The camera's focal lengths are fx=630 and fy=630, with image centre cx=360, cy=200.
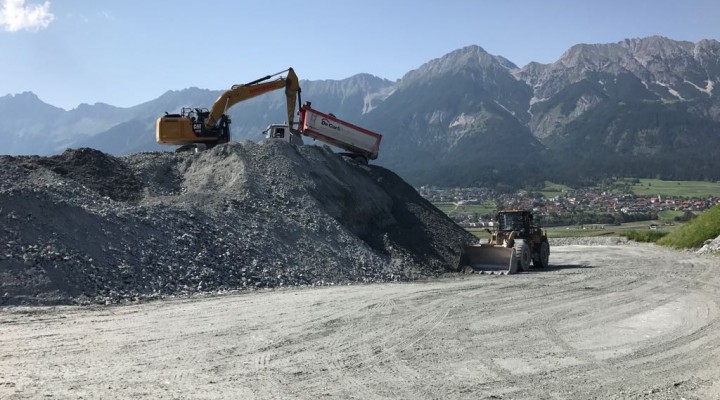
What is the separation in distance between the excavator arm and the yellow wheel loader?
1161 cm

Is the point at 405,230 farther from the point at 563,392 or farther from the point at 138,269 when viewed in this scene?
the point at 563,392

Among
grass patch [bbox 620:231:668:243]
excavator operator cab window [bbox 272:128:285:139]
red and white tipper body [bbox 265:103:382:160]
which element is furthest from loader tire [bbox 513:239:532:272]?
grass patch [bbox 620:231:668:243]

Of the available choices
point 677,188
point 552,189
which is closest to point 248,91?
point 677,188

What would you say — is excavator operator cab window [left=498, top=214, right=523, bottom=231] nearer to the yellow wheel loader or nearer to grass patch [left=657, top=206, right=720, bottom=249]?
the yellow wheel loader

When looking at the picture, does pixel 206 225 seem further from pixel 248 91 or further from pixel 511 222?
pixel 511 222

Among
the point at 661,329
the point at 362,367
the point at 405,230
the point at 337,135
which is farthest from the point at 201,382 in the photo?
the point at 337,135

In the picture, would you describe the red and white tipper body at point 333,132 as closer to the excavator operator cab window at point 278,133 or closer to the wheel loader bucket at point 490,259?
the excavator operator cab window at point 278,133

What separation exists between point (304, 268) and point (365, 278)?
225cm

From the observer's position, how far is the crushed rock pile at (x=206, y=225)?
56.0ft

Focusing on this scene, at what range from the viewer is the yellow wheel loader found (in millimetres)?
24953

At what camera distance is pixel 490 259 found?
83.1 ft

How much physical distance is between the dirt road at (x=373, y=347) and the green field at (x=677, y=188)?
10912 cm

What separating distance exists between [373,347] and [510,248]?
14615mm

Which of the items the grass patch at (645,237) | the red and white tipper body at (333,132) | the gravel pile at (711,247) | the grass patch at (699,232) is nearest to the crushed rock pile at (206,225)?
the red and white tipper body at (333,132)
